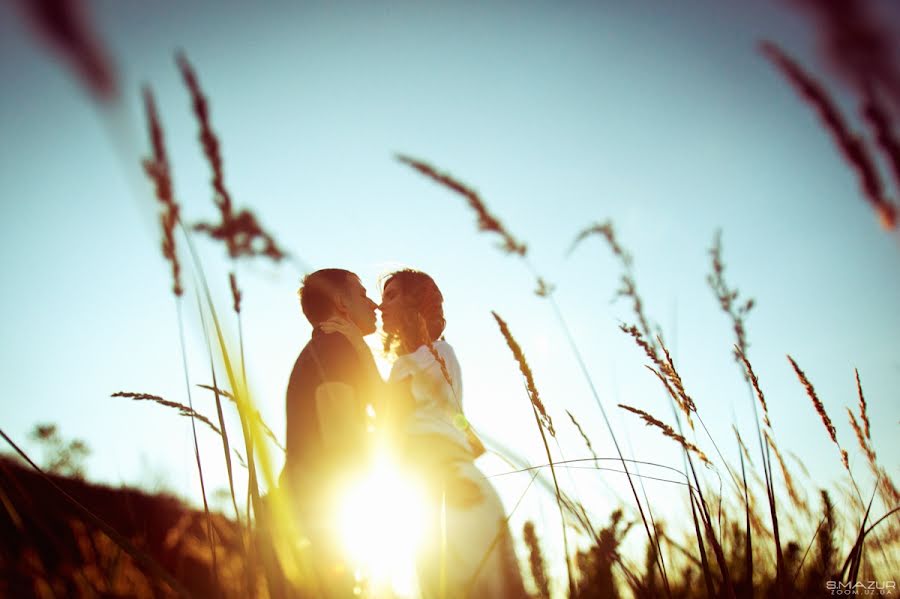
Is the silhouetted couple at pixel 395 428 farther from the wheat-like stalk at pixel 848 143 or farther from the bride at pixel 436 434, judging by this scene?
the wheat-like stalk at pixel 848 143

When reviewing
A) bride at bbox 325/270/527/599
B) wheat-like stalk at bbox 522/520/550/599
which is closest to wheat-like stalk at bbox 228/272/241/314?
bride at bbox 325/270/527/599

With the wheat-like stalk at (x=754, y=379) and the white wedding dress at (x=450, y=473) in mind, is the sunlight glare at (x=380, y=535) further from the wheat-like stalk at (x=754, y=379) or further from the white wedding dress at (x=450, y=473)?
the wheat-like stalk at (x=754, y=379)

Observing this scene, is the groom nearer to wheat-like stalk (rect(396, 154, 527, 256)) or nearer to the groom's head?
the groom's head

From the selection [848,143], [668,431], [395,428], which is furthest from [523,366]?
[395,428]

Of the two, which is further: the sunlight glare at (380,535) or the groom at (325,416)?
the groom at (325,416)

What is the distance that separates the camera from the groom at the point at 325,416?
1.77 m

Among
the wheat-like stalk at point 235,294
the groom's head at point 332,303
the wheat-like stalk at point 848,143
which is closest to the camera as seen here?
the wheat-like stalk at point 848,143

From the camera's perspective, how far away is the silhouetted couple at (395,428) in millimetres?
1652

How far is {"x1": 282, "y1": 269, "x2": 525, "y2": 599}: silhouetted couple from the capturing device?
1.65 m

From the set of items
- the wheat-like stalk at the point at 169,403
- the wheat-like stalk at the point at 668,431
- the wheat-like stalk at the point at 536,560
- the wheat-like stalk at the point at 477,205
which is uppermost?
the wheat-like stalk at the point at 477,205

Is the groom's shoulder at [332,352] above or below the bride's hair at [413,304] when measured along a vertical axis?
below

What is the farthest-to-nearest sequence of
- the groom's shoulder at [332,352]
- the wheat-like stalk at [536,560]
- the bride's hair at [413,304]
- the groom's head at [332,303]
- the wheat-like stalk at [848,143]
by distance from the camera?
the bride's hair at [413,304]
the groom's head at [332,303]
the groom's shoulder at [332,352]
the wheat-like stalk at [536,560]
the wheat-like stalk at [848,143]

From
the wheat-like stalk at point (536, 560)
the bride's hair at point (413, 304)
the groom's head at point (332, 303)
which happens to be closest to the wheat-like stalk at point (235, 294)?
the wheat-like stalk at point (536, 560)

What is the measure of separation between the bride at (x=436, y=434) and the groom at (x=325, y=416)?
0.56ft
